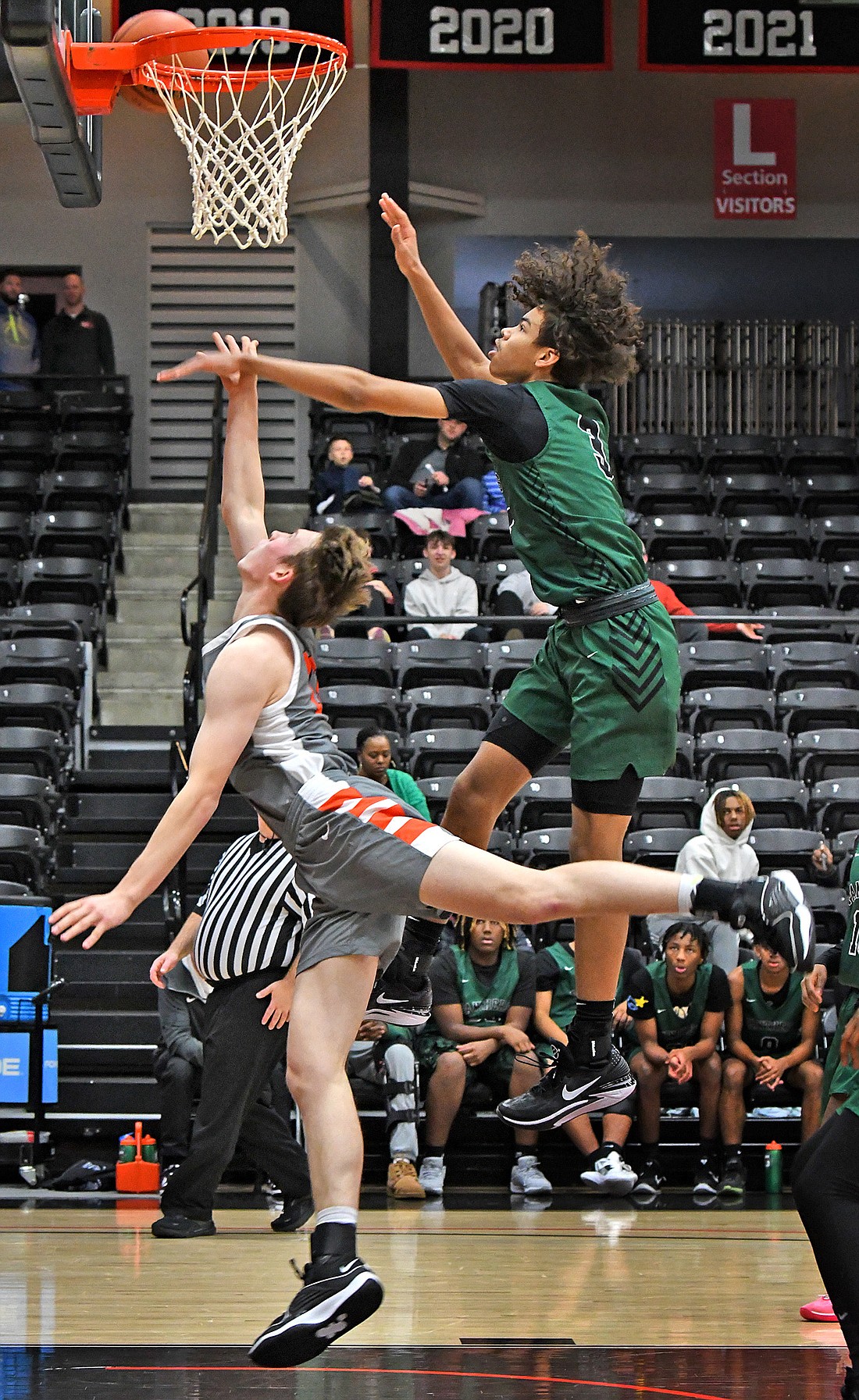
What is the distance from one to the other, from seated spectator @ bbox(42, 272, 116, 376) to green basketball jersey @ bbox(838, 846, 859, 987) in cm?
1113

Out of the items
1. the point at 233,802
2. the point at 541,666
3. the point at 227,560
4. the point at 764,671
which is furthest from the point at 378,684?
the point at 541,666

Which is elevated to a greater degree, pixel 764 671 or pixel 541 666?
pixel 541 666

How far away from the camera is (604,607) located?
4172mm

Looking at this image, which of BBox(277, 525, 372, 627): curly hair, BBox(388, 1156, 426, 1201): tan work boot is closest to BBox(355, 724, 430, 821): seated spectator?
BBox(388, 1156, 426, 1201): tan work boot

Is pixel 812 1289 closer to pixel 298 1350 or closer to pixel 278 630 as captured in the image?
pixel 298 1350

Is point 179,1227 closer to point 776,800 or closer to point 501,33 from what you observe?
point 776,800

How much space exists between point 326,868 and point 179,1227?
10.7ft

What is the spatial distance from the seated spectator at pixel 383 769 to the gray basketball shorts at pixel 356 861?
10.9 ft

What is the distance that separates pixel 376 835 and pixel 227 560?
1071 centimetres

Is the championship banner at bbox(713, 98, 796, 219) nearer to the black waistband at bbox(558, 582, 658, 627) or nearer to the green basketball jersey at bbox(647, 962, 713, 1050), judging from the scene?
the green basketball jersey at bbox(647, 962, 713, 1050)

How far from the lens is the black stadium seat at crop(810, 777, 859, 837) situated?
9508mm

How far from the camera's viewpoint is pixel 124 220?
16.6m

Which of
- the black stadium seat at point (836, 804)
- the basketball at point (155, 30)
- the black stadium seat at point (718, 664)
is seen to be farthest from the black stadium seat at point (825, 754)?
the basketball at point (155, 30)

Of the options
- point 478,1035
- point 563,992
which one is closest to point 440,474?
point 563,992
